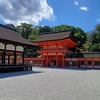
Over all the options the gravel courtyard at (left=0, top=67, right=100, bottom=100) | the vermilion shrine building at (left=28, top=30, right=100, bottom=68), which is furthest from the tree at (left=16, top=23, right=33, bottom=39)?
the gravel courtyard at (left=0, top=67, right=100, bottom=100)

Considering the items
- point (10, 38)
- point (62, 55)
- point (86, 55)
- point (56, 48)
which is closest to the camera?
point (10, 38)

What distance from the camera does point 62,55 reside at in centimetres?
2895

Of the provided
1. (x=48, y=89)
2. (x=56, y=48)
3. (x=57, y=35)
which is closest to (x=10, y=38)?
(x=48, y=89)

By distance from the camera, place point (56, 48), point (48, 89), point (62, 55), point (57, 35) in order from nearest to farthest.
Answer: point (48, 89), point (62, 55), point (56, 48), point (57, 35)

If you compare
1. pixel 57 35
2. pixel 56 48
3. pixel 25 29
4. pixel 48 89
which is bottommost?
pixel 48 89

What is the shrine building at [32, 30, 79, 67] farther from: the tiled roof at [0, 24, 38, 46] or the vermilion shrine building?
the tiled roof at [0, 24, 38, 46]

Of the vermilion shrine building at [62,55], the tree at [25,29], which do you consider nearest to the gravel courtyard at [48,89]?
the vermilion shrine building at [62,55]

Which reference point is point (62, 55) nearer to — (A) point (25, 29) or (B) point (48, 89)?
(B) point (48, 89)

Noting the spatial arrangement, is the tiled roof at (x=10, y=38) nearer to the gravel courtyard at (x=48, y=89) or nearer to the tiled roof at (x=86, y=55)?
the gravel courtyard at (x=48, y=89)

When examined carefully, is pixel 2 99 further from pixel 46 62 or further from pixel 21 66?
pixel 46 62

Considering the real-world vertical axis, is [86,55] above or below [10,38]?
below

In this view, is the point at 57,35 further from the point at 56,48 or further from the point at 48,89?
the point at 48,89

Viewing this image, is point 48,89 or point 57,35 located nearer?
point 48,89

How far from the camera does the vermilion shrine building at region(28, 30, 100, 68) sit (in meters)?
25.6
